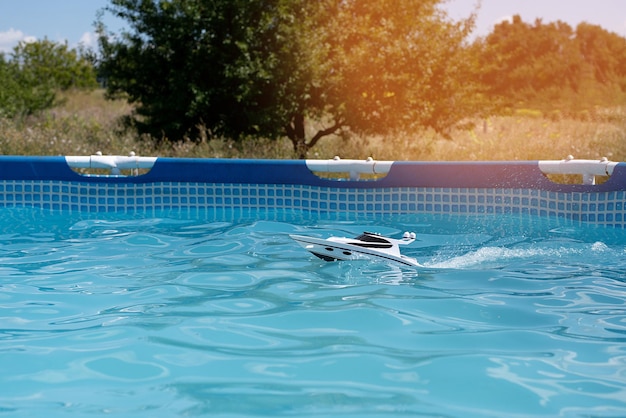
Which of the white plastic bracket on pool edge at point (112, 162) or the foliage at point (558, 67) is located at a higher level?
the foliage at point (558, 67)

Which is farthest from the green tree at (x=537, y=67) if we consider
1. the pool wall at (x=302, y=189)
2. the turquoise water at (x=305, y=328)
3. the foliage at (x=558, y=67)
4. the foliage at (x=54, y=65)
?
the turquoise water at (x=305, y=328)

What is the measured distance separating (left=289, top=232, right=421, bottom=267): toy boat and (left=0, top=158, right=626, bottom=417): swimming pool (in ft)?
0.22

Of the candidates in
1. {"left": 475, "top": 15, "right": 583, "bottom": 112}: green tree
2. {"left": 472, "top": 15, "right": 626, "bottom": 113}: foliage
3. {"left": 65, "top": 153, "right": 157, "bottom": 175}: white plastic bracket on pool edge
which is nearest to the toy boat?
{"left": 65, "top": 153, "right": 157, "bottom": 175}: white plastic bracket on pool edge

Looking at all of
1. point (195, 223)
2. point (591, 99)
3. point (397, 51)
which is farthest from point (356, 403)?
point (591, 99)

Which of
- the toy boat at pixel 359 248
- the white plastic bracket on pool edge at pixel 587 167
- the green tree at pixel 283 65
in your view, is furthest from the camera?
the green tree at pixel 283 65

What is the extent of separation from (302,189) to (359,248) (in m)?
2.62

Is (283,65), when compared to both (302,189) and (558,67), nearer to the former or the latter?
(302,189)

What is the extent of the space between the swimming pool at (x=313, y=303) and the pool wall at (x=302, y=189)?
2 cm

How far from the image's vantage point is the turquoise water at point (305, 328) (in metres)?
2.69

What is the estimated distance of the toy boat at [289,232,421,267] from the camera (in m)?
4.49

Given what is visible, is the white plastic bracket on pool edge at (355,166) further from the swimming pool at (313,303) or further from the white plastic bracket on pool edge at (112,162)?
the white plastic bracket on pool edge at (112,162)

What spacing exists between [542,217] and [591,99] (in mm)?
27311

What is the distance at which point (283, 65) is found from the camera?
11492 millimetres

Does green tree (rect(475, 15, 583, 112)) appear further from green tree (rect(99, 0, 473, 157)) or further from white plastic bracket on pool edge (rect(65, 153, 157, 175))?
white plastic bracket on pool edge (rect(65, 153, 157, 175))
